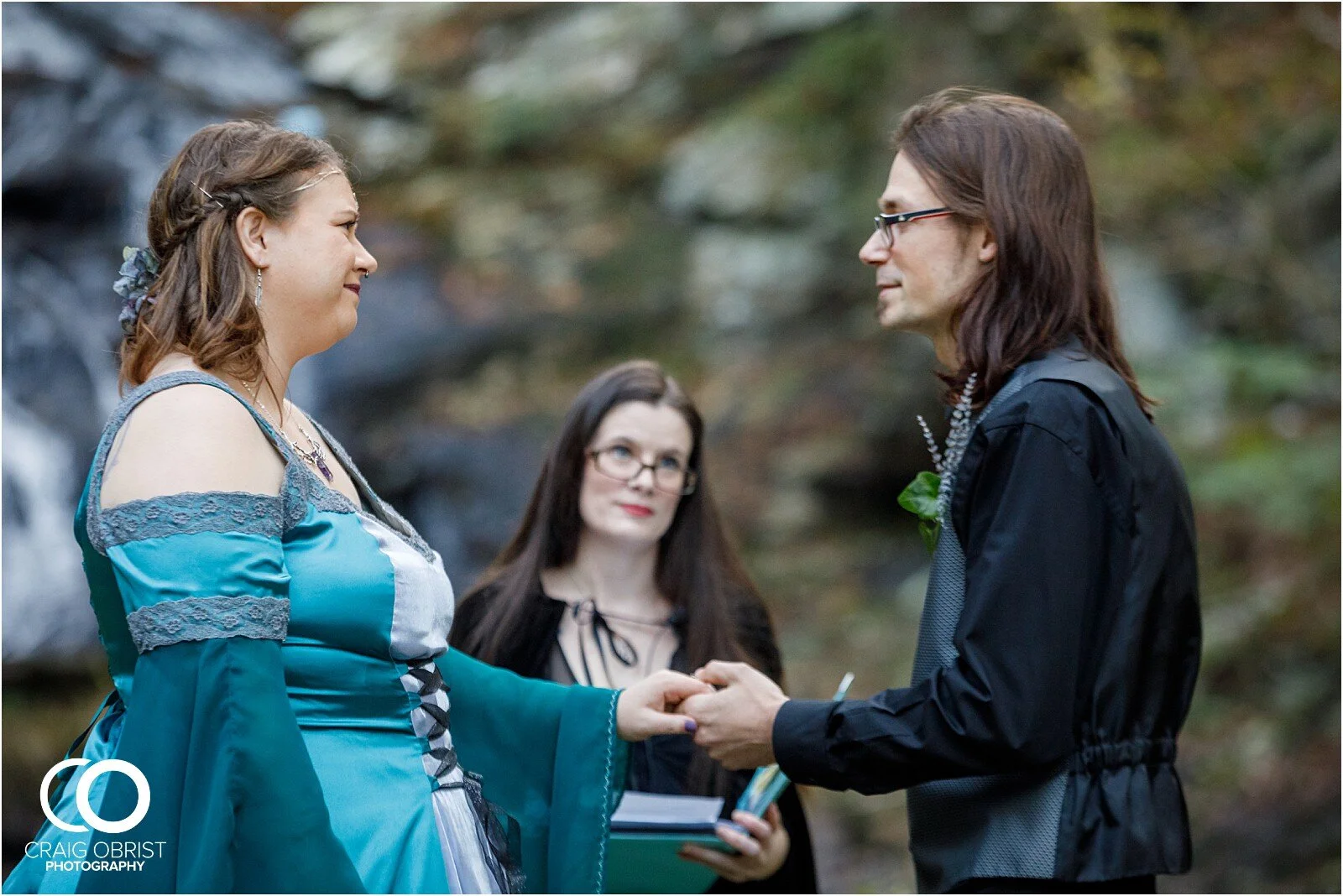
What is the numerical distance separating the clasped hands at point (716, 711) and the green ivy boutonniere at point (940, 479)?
0.45 m

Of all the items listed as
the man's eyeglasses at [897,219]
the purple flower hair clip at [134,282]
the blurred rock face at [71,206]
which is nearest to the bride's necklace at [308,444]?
the purple flower hair clip at [134,282]

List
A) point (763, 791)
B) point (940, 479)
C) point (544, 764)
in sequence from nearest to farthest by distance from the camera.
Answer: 1. point (940, 479)
2. point (544, 764)
3. point (763, 791)

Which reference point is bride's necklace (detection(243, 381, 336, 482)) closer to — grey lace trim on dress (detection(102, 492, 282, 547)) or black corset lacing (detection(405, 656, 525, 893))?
grey lace trim on dress (detection(102, 492, 282, 547))

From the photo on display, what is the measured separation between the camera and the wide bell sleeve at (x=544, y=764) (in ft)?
9.01

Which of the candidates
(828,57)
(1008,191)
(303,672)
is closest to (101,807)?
(303,672)

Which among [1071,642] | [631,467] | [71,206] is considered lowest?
[1071,642]

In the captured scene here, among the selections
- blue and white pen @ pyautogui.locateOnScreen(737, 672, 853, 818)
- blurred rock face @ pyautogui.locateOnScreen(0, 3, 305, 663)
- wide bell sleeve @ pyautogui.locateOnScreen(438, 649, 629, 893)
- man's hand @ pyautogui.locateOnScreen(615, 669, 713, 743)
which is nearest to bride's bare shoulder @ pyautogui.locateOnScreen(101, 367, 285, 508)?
wide bell sleeve @ pyautogui.locateOnScreen(438, 649, 629, 893)

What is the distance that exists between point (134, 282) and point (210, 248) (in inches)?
7.0

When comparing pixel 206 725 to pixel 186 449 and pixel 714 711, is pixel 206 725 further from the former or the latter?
pixel 714 711

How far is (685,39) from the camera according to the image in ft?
30.9

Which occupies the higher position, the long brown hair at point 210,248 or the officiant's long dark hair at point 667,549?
the long brown hair at point 210,248

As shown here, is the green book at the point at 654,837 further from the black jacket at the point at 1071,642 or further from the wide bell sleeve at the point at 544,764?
the black jacket at the point at 1071,642

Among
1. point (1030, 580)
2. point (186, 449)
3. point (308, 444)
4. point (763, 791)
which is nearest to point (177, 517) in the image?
point (186, 449)

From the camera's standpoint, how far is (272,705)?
1.91 m
